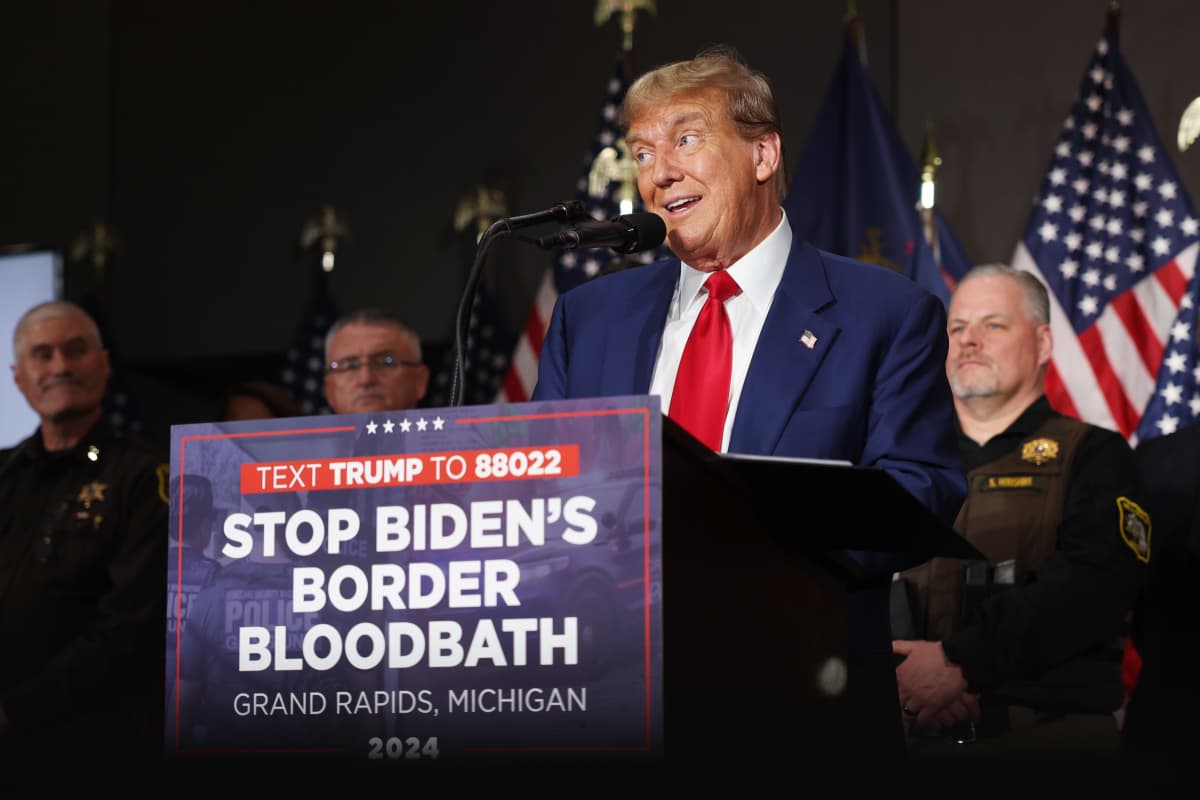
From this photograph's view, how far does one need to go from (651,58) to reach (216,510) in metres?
5.13

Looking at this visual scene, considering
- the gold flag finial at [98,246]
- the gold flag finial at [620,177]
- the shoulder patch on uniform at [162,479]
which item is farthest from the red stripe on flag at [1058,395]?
the gold flag finial at [98,246]

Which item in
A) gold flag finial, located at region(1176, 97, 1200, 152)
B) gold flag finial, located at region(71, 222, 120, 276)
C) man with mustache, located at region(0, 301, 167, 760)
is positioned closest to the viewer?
man with mustache, located at region(0, 301, 167, 760)

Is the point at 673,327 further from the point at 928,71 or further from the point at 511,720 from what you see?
the point at 928,71

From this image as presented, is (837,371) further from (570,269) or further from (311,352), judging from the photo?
(311,352)

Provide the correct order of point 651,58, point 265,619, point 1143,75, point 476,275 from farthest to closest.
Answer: point 651,58
point 1143,75
point 476,275
point 265,619

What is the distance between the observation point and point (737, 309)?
201cm

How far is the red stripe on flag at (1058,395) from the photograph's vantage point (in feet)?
16.1

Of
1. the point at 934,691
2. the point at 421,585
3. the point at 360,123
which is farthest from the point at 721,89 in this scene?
the point at 360,123

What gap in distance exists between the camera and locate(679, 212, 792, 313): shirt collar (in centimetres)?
203

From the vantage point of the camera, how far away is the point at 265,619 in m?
1.38

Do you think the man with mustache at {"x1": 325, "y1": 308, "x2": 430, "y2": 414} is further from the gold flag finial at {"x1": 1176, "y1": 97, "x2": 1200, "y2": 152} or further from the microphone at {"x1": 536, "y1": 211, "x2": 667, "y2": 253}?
the microphone at {"x1": 536, "y1": 211, "x2": 667, "y2": 253}

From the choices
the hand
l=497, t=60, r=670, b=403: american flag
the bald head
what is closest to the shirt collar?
the hand

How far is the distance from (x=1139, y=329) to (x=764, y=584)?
12.8ft

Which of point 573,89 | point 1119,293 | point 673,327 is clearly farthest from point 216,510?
point 573,89
